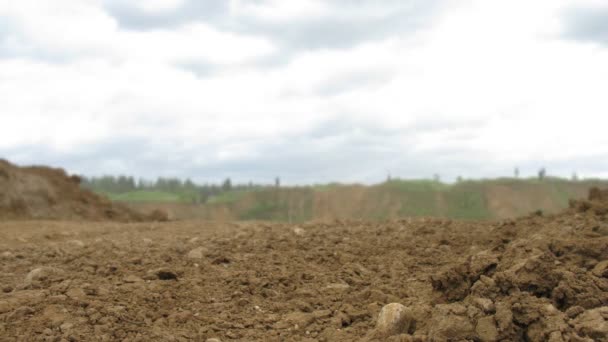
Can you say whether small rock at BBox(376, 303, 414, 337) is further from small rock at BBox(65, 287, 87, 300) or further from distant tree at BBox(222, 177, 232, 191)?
distant tree at BBox(222, 177, 232, 191)

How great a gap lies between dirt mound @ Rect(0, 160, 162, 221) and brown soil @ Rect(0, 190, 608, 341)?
10.7m

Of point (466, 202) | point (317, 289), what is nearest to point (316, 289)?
point (317, 289)

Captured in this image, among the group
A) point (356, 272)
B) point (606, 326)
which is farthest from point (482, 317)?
point (356, 272)

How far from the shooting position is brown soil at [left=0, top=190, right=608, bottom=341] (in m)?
3.15

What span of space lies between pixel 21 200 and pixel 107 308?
1390 cm

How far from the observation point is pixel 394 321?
334 centimetres

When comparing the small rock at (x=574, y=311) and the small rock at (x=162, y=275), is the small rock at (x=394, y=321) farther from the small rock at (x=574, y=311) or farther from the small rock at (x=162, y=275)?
the small rock at (x=162, y=275)

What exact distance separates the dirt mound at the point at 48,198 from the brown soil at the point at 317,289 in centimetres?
1071

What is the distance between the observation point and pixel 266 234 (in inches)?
264

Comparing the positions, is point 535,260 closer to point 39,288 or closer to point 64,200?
point 39,288

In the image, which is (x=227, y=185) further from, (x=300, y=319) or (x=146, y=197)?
(x=300, y=319)

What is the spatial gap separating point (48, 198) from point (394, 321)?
51.6 ft

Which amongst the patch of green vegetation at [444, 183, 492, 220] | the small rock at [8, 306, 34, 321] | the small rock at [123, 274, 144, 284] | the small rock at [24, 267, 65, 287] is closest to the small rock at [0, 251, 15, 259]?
the small rock at [24, 267, 65, 287]

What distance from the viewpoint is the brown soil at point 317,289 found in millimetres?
3152
